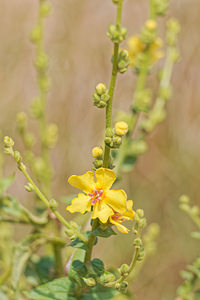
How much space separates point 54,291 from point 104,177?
82 centimetres

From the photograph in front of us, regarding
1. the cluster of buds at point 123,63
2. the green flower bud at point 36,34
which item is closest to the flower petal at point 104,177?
the cluster of buds at point 123,63

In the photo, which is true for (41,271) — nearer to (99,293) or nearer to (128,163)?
(99,293)

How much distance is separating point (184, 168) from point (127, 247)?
4.86 ft

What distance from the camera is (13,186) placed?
6.98 meters

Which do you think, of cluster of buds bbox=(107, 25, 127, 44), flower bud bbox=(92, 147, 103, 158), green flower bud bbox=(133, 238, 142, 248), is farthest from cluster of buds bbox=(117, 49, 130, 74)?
green flower bud bbox=(133, 238, 142, 248)

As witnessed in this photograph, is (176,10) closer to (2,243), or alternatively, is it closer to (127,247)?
(127,247)

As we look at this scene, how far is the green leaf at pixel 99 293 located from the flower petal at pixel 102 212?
0.64 m

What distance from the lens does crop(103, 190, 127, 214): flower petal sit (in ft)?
6.70

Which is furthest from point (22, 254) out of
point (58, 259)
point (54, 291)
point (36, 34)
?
point (36, 34)

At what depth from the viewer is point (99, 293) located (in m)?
2.45

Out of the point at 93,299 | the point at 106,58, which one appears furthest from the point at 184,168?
the point at 93,299

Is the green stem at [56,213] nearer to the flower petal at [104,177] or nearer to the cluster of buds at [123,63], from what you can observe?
the flower petal at [104,177]

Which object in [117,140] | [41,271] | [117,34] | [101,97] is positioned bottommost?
[41,271]

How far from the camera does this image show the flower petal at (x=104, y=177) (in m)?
Answer: 2.03
